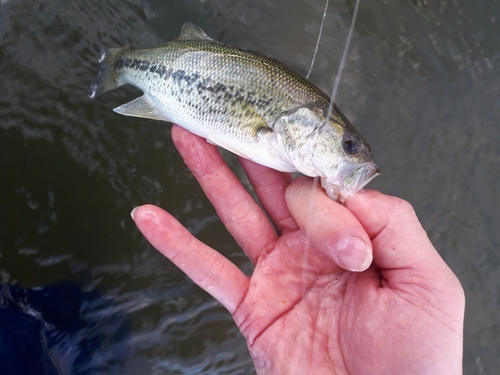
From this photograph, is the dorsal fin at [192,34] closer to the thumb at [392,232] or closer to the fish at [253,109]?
the fish at [253,109]

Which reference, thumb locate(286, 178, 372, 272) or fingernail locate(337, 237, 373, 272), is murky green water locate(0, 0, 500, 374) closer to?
thumb locate(286, 178, 372, 272)

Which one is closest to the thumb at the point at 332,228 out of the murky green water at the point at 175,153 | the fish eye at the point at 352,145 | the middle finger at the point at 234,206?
the fish eye at the point at 352,145

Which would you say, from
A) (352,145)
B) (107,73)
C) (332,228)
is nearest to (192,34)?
(107,73)

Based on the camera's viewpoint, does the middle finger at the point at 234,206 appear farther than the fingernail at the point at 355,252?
Yes

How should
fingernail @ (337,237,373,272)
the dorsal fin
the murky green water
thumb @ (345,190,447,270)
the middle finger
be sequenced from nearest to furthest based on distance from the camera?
1. fingernail @ (337,237,373,272)
2. thumb @ (345,190,447,270)
3. the middle finger
4. the dorsal fin
5. the murky green water

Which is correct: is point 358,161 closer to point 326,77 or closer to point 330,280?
point 330,280

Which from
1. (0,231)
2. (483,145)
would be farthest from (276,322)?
(483,145)

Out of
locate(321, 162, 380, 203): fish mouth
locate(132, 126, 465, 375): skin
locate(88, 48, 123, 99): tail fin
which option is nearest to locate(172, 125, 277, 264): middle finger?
locate(132, 126, 465, 375): skin

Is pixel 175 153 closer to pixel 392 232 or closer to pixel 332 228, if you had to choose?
pixel 332 228
